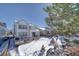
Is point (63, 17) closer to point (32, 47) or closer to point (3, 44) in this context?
point (32, 47)

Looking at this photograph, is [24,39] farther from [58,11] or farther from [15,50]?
[58,11]

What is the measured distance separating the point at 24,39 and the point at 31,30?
0.07 metres

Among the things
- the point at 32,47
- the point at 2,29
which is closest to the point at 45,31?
the point at 32,47

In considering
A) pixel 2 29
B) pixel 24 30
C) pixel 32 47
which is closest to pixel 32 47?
pixel 32 47

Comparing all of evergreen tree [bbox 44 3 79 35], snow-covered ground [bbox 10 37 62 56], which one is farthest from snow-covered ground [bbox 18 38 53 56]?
evergreen tree [bbox 44 3 79 35]

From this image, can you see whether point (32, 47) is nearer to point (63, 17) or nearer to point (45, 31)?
point (45, 31)

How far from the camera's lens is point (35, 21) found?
39.4 inches

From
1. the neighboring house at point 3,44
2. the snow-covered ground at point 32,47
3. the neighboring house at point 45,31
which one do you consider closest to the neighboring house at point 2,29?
the neighboring house at point 3,44

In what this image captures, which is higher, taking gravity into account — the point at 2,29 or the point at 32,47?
the point at 2,29

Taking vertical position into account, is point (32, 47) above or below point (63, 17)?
below

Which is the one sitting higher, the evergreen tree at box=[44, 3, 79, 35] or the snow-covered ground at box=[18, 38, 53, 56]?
the evergreen tree at box=[44, 3, 79, 35]

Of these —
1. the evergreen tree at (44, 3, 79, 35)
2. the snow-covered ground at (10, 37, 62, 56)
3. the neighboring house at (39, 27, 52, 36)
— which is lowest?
the snow-covered ground at (10, 37, 62, 56)

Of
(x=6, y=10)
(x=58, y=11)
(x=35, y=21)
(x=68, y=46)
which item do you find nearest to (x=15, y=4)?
(x=6, y=10)

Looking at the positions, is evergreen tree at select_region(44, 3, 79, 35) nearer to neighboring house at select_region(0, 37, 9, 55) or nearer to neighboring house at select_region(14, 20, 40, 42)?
neighboring house at select_region(14, 20, 40, 42)
